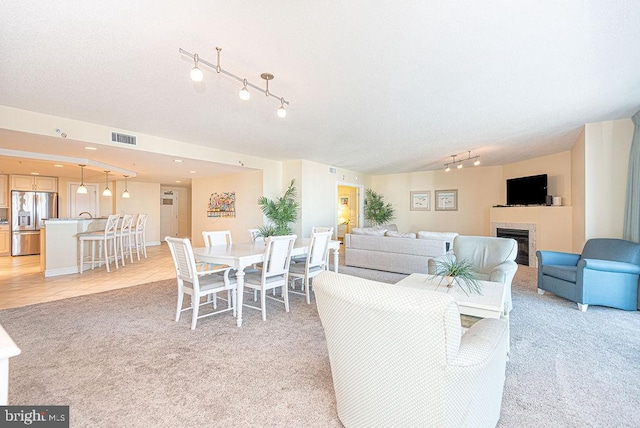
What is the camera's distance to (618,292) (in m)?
3.42

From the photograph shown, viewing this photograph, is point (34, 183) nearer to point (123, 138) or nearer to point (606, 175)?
point (123, 138)

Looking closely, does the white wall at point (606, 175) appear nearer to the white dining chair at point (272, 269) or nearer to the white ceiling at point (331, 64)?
the white ceiling at point (331, 64)

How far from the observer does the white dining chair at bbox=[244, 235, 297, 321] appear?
126 inches

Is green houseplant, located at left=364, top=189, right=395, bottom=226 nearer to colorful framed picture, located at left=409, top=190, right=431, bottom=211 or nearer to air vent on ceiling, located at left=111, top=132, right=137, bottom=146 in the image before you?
colorful framed picture, located at left=409, top=190, right=431, bottom=211

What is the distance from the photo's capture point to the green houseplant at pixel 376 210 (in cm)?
974

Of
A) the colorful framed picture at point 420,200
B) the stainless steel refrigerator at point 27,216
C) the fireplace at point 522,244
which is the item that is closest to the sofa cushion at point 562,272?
the fireplace at point 522,244

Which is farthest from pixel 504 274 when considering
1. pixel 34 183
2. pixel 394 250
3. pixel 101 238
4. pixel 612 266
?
pixel 34 183

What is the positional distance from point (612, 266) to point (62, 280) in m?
8.10

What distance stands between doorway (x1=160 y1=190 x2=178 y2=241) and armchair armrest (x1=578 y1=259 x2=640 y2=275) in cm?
1177

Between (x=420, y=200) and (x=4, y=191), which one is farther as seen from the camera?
(x=420, y=200)

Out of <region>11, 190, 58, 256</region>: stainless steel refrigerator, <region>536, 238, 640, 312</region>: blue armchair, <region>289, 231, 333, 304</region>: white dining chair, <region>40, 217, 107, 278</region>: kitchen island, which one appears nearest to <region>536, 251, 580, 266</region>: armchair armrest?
<region>536, 238, 640, 312</region>: blue armchair

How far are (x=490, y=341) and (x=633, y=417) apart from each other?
1261 millimetres

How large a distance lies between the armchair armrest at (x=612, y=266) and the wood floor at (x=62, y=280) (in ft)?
20.6

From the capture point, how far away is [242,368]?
2225 mm
